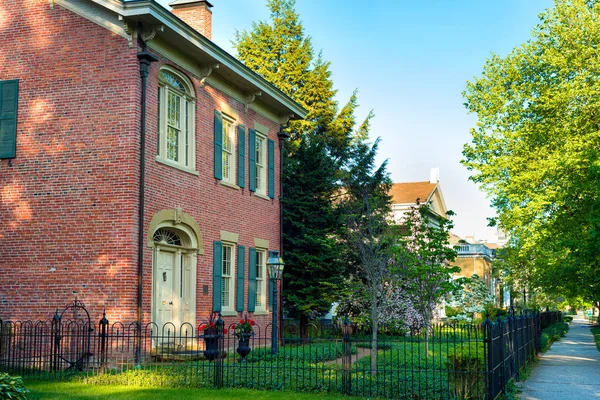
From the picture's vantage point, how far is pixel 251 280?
20047 millimetres

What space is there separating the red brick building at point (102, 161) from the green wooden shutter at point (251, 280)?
8.85 feet

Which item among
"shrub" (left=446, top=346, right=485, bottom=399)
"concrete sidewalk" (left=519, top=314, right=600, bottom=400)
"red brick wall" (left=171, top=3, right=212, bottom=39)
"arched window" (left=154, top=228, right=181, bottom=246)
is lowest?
"concrete sidewalk" (left=519, top=314, right=600, bottom=400)

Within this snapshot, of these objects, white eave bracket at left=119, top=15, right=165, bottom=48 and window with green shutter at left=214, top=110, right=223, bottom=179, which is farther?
window with green shutter at left=214, top=110, right=223, bottom=179

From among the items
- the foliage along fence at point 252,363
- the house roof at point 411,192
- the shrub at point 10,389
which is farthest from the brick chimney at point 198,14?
the house roof at point 411,192

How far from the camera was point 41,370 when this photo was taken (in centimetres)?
1377

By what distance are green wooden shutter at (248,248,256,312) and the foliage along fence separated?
3847 millimetres

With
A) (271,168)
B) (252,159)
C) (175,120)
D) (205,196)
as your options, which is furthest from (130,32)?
(271,168)

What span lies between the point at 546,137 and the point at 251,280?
53.0 feet

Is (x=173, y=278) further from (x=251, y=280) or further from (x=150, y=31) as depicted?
(x=150, y=31)

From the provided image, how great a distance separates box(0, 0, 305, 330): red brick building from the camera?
14414 millimetres

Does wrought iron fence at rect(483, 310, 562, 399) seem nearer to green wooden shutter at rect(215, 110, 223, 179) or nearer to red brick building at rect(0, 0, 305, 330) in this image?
red brick building at rect(0, 0, 305, 330)

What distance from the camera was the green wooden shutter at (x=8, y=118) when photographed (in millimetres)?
15398

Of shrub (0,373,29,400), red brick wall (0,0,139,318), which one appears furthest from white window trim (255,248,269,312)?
shrub (0,373,29,400)

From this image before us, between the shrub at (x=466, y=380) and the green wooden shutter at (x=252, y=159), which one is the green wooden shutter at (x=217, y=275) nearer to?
the green wooden shutter at (x=252, y=159)
